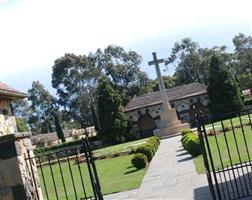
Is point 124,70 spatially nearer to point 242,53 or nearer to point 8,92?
point 242,53

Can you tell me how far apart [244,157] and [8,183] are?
986 cm

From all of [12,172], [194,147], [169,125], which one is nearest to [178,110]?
[169,125]

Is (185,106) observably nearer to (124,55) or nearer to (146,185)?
(124,55)

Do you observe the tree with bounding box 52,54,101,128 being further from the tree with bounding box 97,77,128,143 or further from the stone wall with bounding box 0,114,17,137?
the stone wall with bounding box 0,114,17,137

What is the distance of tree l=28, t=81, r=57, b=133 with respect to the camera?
3137 inches

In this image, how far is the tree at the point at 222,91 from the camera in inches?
1842

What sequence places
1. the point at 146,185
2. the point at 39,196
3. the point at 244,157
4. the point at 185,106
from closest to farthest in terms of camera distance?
the point at 39,196, the point at 146,185, the point at 244,157, the point at 185,106

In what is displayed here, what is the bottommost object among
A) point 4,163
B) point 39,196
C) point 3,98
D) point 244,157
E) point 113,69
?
point 244,157

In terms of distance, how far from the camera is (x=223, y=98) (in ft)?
154

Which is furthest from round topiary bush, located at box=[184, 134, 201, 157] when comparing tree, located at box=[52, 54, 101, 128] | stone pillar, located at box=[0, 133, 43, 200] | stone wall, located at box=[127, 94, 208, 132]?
tree, located at box=[52, 54, 101, 128]

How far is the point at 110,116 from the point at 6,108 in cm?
3706

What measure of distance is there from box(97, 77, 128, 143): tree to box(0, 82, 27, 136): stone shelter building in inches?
1421

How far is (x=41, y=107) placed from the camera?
81.2m

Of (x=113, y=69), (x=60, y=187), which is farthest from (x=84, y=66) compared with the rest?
(x=60, y=187)
